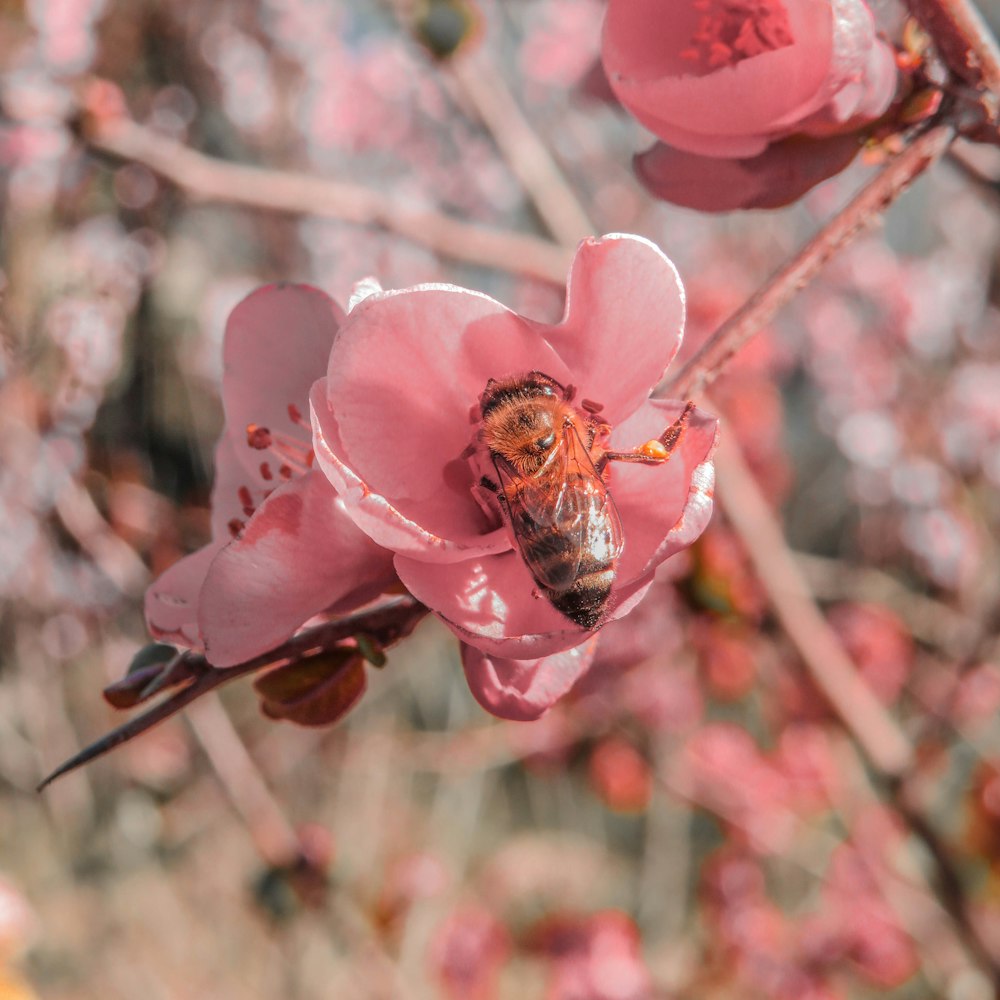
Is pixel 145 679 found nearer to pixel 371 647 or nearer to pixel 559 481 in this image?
pixel 371 647

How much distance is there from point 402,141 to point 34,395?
259cm

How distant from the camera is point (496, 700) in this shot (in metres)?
0.42

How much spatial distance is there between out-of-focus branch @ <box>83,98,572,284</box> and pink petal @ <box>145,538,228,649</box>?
2.61ft

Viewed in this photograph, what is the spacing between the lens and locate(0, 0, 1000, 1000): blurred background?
6.55 ft

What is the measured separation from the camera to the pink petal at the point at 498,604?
37cm

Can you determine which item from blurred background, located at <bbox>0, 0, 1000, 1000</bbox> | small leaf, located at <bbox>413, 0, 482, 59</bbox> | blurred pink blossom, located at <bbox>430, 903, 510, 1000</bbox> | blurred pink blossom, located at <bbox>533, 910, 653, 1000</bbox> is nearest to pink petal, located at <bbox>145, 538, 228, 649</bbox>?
small leaf, located at <bbox>413, 0, 482, 59</bbox>

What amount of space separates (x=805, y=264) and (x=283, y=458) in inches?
11.6

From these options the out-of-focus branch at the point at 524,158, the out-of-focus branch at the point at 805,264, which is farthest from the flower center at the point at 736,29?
the out-of-focus branch at the point at 524,158

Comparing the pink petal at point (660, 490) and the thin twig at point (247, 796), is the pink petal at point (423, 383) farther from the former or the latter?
the thin twig at point (247, 796)

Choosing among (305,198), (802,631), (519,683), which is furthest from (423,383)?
(802,631)

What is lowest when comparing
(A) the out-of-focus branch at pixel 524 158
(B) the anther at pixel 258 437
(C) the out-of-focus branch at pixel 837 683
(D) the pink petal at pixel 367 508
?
(C) the out-of-focus branch at pixel 837 683

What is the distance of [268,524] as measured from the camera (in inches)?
15.3

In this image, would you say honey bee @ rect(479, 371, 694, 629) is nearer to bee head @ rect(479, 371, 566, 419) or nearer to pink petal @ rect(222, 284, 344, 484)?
bee head @ rect(479, 371, 566, 419)

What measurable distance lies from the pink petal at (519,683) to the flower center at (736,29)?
1.10 ft
